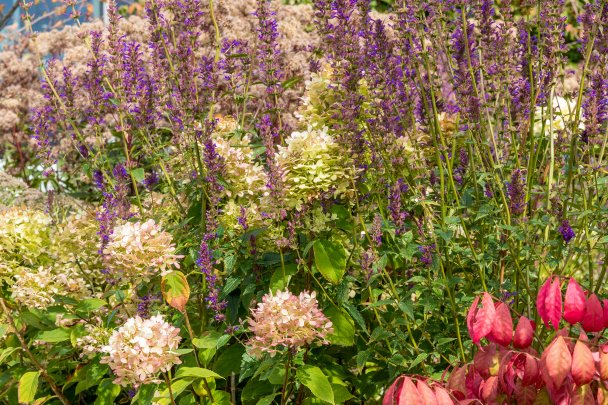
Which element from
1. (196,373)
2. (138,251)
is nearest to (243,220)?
(138,251)

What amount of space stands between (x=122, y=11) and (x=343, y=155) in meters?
9.28

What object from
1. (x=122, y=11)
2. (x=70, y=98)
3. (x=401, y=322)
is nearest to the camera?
(x=401, y=322)

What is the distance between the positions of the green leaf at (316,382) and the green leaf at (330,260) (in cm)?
37

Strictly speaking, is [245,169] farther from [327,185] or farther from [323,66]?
[323,66]

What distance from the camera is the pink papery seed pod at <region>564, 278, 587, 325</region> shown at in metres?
2.18

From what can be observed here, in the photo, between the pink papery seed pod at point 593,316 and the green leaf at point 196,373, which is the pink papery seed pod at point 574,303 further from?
the green leaf at point 196,373

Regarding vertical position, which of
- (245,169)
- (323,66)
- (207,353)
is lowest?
(207,353)

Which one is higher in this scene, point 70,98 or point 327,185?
point 70,98

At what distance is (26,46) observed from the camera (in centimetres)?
705

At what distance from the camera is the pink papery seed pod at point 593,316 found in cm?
227

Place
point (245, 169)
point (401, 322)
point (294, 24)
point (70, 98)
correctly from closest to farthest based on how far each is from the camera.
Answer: point (401, 322) → point (245, 169) → point (70, 98) → point (294, 24)

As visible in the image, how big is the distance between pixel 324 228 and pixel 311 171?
0.25m

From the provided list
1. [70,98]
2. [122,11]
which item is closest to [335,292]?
[70,98]

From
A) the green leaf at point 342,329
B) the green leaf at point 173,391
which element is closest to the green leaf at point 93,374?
the green leaf at point 173,391
